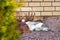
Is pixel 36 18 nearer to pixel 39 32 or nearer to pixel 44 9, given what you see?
pixel 44 9

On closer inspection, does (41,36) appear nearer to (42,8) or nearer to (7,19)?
(42,8)

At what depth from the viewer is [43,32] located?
517cm

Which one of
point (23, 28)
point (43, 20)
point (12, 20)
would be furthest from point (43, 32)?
point (12, 20)

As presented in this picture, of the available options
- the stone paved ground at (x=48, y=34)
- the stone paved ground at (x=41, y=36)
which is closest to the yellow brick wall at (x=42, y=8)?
the stone paved ground at (x=48, y=34)

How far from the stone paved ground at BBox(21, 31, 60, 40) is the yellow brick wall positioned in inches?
46.5

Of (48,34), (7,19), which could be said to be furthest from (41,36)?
(7,19)

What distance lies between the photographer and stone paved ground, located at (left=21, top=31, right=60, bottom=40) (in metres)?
4.70

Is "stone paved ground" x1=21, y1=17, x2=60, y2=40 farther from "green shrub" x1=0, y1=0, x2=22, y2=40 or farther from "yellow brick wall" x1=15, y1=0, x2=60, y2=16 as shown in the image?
"green shrub" x1=0, y1=0, x2=22, y2=40

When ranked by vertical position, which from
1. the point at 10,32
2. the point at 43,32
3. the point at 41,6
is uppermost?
the point at 10,32

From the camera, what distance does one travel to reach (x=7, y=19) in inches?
81.3

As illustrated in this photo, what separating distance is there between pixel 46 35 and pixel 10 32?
9.40 ft

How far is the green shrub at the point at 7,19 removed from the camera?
2.04 m

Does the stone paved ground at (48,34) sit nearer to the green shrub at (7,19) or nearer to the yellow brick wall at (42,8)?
the yellow brick wall at (42,8)

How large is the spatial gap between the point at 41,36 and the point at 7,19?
9.32 ft
